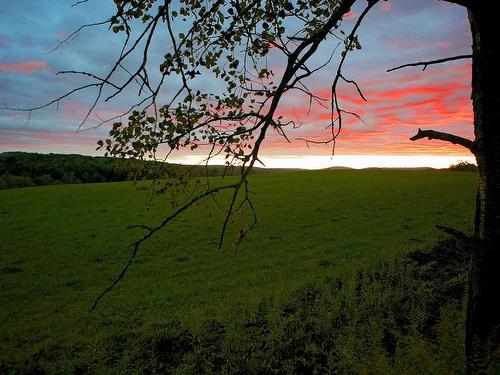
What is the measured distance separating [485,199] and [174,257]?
15.1 metres

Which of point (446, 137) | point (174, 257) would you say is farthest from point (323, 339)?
point (174, 257)

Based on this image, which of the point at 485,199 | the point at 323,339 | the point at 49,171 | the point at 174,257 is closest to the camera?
the point at 485,199

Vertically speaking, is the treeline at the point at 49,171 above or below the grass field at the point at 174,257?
above

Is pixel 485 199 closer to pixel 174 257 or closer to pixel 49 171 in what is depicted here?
pixel 174 257

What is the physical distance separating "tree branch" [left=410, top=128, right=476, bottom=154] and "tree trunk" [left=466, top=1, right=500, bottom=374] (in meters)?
0.09

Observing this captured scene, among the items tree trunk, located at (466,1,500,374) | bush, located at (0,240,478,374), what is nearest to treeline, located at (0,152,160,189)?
bush, located at (0,240,478,374)

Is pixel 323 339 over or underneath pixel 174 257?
over

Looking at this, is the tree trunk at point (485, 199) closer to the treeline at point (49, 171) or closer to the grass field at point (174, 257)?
the grass field at point (174, 257)

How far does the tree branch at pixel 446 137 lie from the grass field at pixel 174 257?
119 inches

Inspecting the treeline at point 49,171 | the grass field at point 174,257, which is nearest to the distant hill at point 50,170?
the treeline at point 49,171

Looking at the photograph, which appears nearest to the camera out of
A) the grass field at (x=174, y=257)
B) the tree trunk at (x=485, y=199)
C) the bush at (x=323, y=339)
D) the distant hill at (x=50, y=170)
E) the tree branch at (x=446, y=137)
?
the tree trunk at (x=485, y=199)

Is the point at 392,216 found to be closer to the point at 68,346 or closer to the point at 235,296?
the point at 235,296

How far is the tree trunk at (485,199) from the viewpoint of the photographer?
188 inches

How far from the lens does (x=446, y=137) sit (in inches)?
210
